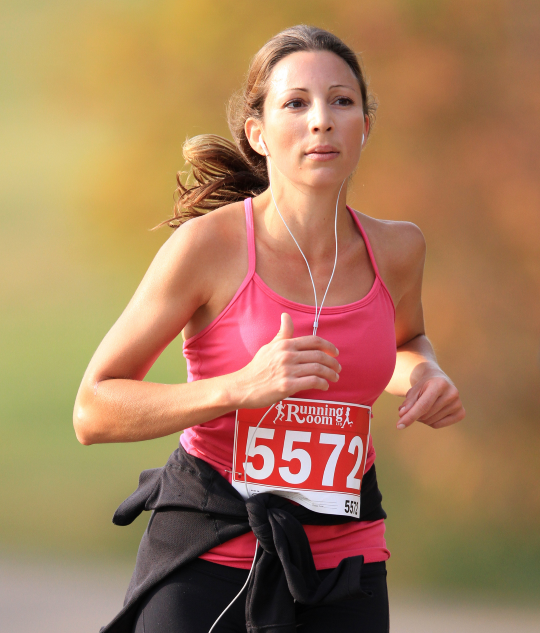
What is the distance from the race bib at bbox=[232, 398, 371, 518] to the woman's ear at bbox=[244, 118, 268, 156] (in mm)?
508

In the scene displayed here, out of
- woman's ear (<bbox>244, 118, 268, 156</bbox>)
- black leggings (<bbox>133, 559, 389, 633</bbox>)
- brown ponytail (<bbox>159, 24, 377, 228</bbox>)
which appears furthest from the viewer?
brown ponytail (<bbox>159, 24, 377, 228</bbox>)

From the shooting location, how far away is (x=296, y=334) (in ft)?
4.32

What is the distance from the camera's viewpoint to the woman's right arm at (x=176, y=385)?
3.74 feet

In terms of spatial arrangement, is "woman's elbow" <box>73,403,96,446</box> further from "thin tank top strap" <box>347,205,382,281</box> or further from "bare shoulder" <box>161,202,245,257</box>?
"thin tank top strap" <box>347,205,382,281</box>

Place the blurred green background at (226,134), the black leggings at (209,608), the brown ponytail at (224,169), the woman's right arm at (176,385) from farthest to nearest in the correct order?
1. the blurred green background at (226,134)
2. the brown ponytail at (224,169)
3. the black leggings at (209,608)
4. the woman's right arm at (176,385)

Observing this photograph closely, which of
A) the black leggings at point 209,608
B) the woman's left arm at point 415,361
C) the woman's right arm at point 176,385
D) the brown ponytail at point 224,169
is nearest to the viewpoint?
the woman's right arm at point 176,385

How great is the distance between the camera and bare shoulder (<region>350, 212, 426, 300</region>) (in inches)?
59.9

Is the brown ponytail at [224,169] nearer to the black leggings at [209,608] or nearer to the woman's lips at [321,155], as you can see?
the woman's lips at [321,155]

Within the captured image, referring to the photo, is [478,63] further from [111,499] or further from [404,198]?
[111,499]

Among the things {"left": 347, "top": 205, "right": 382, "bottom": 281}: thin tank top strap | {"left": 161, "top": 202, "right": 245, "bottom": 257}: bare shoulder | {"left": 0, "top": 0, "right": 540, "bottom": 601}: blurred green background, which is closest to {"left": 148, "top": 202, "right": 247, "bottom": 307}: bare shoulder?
{"left": 161, "top": 202, "right": 245, "bottom": 257}: bare shoulder

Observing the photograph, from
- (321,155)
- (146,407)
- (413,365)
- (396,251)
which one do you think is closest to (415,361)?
(413,365)

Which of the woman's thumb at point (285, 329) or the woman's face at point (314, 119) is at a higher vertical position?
the woman's face at point (314, 119)

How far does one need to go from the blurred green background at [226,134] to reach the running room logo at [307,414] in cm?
209

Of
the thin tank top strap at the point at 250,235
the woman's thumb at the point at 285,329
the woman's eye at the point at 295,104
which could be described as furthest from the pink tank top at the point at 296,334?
the woman's eye at the point at 295,104
